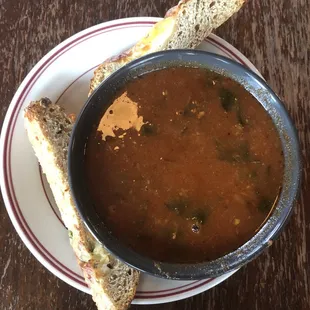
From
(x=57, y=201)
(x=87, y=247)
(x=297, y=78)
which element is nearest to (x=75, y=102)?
(x=57, y=201)

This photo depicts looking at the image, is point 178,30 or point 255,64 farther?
point 255,64

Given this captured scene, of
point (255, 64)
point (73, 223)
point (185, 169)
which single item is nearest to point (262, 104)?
point (185, 169)

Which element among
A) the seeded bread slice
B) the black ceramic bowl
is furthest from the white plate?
the black ceramic bowl

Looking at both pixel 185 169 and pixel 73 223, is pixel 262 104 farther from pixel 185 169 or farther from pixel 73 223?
pixel 73 223

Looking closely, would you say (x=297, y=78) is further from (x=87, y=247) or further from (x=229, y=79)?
(x=87, y=247)

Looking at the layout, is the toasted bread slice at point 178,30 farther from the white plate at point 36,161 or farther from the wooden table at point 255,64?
the wooden table at point 255,64

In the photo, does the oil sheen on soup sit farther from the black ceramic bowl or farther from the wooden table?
the wooden table

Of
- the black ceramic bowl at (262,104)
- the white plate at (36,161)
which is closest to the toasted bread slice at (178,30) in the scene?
the white plate at (36,161)
